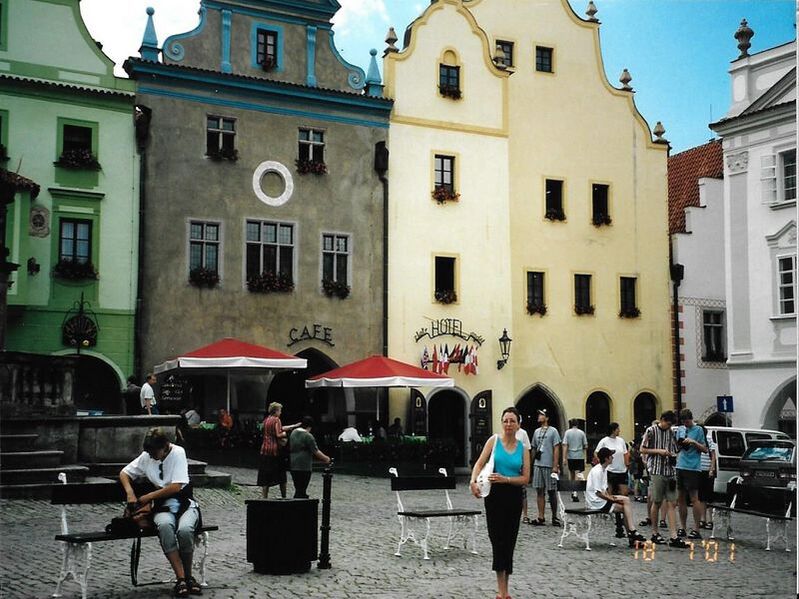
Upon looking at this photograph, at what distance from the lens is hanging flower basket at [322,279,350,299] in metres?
31.9

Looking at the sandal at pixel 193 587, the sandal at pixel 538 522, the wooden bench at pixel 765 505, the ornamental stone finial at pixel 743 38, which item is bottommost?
the sandal at pixel 538 522

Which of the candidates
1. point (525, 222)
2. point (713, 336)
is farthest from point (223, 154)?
point (713, 336)

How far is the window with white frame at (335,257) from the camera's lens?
32.3m

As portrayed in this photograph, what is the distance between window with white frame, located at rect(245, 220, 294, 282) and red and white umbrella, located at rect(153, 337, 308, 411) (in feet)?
10.4

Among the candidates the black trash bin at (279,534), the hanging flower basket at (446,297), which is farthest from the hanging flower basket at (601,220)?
the black trash bin at (279,534)

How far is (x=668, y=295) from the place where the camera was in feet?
126

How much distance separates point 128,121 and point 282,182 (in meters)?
4.78

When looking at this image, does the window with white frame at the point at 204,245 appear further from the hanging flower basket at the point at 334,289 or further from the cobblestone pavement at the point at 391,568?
the cobblestone pavement at the point at 391,568

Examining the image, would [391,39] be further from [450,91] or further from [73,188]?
[73,188]

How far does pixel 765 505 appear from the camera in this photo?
52.9 ft

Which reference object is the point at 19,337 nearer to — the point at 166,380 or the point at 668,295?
the point at 166,380

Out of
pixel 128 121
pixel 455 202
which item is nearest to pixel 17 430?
pixel 128 121

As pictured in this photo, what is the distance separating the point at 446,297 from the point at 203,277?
25.8ft

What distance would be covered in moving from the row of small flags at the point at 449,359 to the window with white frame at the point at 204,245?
7.12 m
